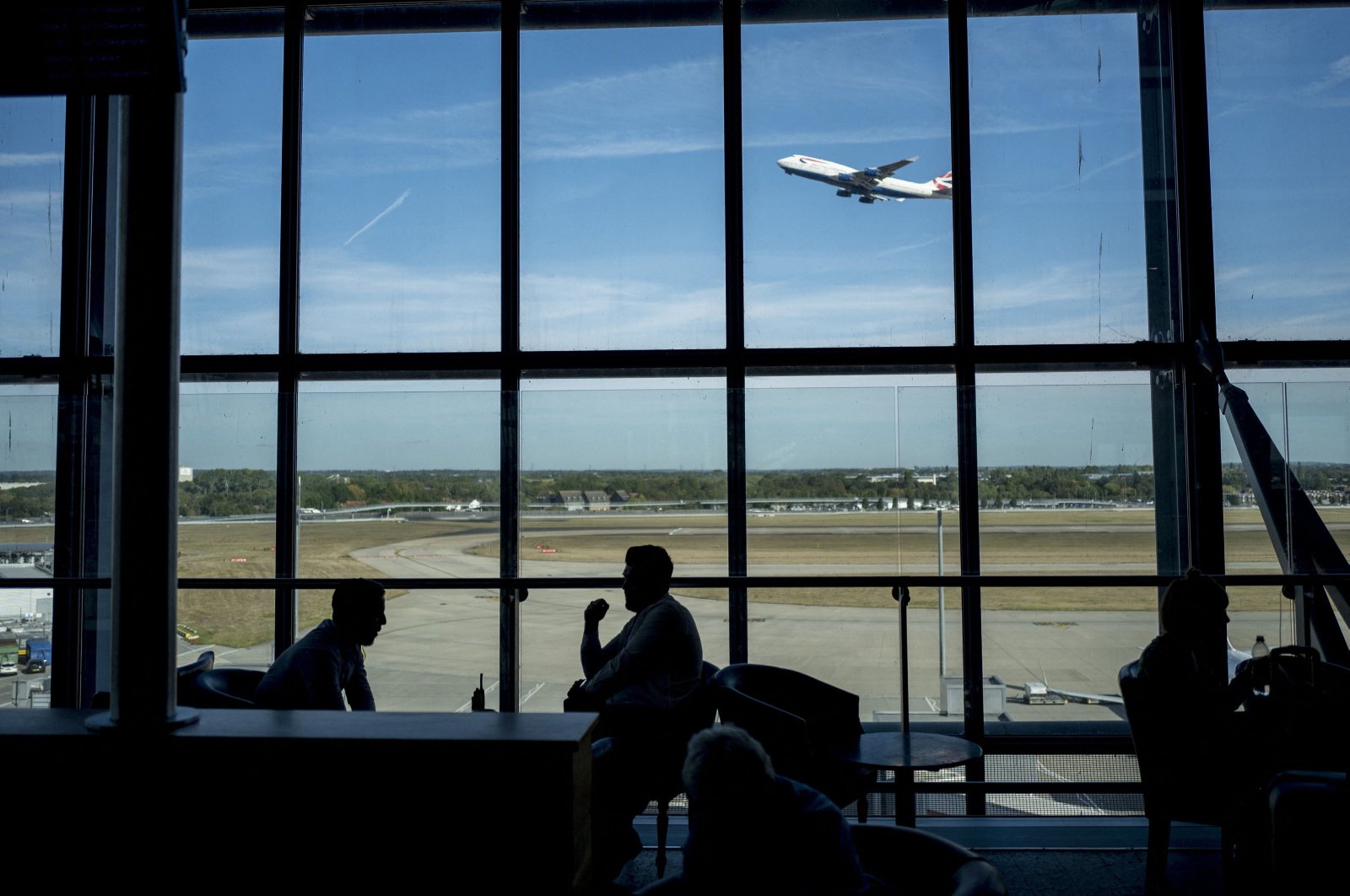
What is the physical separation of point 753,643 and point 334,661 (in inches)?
90.3

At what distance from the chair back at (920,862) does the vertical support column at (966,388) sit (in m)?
2.48

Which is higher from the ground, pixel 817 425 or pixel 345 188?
pixel 345 188


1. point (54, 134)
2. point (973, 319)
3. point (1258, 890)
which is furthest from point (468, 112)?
point (1258, 890)

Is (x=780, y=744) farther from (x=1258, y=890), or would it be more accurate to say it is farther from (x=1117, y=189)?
(x=1117, y=189)

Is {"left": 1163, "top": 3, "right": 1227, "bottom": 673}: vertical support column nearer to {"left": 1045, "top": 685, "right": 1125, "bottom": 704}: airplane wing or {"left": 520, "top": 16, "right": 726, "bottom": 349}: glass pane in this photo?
{"left": 1045, "top": 685, "right": 1125, "bottom": 704}: airplane wing

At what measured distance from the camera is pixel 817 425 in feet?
15.1

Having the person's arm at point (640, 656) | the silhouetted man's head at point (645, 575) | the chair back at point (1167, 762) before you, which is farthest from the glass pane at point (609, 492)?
the chair back at point (1167, 762)

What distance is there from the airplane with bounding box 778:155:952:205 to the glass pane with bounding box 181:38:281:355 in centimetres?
277

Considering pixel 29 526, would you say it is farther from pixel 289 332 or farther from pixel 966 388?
pixel 966 388

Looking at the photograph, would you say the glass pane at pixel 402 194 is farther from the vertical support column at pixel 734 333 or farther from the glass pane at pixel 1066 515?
the glass pane at pixel 1066 515

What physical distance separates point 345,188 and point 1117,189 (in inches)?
161

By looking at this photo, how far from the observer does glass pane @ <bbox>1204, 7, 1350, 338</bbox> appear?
4867 millimetres

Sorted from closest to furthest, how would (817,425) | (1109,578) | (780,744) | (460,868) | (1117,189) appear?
(460,868) < (780,744) < (1109,578) < (817,425) < (1117,189)

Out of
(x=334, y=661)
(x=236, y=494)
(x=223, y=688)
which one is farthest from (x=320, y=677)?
(x=236, y=494)
